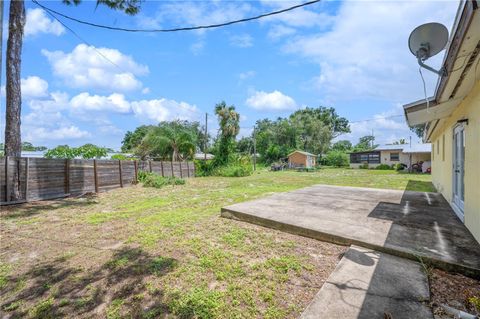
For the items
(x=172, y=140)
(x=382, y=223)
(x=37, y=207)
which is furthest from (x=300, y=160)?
(x=37, y=207)

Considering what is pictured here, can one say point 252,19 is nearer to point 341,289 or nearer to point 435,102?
point 435,102

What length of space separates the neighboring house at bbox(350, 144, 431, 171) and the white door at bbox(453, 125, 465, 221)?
23.6 m

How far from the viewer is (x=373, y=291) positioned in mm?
2238

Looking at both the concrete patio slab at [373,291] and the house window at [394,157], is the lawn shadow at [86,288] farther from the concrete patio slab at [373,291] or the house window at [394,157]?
the house window at [394,157]

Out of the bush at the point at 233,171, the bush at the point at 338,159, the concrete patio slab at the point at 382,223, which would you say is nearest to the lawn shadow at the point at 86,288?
the concrete patio slab at the point at 382,223

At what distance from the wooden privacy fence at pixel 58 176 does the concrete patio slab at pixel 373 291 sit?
29.0 feet

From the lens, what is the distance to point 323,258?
316 cm

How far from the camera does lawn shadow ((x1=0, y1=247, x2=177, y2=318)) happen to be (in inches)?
86.8

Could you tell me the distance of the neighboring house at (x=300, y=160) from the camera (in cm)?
3188

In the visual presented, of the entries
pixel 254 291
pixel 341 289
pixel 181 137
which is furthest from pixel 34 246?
pixel 181 137

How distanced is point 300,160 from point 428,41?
30.3 metres

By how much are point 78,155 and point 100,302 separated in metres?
16.7

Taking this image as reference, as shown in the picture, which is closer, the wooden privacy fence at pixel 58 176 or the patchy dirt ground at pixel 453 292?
the patchy dirt ground at pixel 453 292

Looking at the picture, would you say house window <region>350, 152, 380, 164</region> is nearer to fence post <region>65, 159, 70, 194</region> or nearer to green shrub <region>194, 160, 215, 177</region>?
green shrub <region>194, 160, 215, 177</region>
